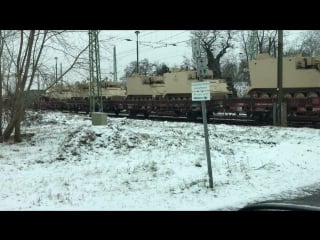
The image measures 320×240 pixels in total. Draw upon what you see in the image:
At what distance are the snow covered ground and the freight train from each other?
617 centimetres

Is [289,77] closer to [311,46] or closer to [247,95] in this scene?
[247,95]

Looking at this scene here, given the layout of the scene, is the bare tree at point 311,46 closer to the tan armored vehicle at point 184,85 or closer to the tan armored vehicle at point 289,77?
the tan armored vehicle at point 184,85

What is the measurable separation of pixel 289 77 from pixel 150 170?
18183 mm

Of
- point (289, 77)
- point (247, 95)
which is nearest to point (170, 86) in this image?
point (247, 95)

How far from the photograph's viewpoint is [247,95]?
30703mm

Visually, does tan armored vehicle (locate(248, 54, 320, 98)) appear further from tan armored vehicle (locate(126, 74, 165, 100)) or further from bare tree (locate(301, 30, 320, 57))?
bare tree (locate(301, 30, 320, 57))

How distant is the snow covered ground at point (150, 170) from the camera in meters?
9.09

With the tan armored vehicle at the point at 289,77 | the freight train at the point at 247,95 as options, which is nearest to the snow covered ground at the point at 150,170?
the freight train at the point at 247,95

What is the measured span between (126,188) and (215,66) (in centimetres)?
5871

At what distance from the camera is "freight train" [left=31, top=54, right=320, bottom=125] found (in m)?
26.5

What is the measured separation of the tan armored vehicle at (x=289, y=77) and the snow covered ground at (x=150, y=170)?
804 centimetres
